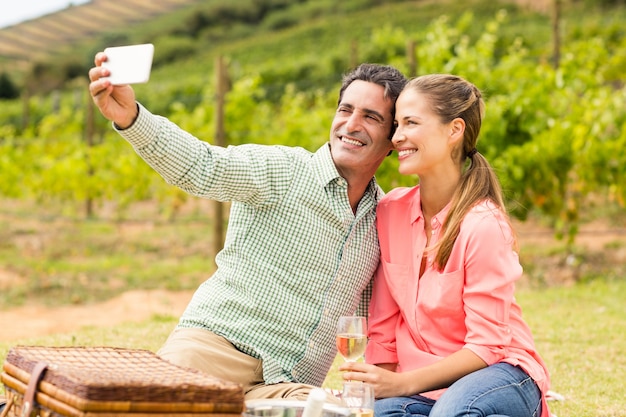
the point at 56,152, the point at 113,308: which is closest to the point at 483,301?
the point at 113,308

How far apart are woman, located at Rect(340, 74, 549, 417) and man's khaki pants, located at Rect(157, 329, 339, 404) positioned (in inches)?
12.8

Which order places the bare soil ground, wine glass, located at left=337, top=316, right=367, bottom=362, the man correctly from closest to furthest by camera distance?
wine glass, located at left=337, top=316, right=367, bottom=362 → the man → the bare soil ground

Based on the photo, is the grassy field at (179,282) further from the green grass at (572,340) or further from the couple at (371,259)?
the couple at (371,259)

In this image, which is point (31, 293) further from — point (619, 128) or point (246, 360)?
point (246, 360)

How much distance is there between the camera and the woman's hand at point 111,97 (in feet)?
8.16

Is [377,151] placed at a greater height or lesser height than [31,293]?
greater

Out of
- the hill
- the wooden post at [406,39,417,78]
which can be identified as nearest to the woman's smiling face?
the wooden post at [406,39,417,78]

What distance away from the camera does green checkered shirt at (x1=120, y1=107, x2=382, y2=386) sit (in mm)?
2875

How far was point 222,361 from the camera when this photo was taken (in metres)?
2.79

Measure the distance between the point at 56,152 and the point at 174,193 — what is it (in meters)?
3.10

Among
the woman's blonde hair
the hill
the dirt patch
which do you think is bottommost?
the dirt patch

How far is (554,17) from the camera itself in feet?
32.7

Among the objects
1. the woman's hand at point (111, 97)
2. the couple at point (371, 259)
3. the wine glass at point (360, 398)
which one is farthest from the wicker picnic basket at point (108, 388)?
the woman's hand at point (111, 97)

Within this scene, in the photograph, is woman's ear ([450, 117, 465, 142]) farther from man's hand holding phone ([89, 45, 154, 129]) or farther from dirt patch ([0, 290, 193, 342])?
dirt patch ([0, 290, 193, 342])
